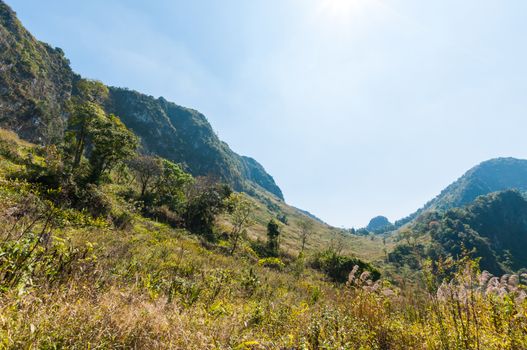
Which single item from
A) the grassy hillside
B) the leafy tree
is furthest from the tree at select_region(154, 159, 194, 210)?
the grassy hillside

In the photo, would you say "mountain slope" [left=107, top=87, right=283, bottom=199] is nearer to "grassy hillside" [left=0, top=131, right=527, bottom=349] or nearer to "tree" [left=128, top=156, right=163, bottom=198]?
"tree" [left=128, top=156, right=163, bottom=198]

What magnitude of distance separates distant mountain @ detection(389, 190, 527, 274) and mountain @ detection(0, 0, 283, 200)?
10869cm

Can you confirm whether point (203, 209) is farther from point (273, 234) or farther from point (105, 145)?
point (105, 145)

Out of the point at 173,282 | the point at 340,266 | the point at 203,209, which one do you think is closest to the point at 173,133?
the point at 203,209

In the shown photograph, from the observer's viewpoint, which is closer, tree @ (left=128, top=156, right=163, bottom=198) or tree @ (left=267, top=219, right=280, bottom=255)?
tree @ (left=128, top=156, right=163, bottom=198)

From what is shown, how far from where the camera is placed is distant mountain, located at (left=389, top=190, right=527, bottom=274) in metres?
102

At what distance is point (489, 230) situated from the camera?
135 metres

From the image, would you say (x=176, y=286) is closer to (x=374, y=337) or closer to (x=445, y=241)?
(x=374, y=337)

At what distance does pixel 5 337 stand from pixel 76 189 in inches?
597

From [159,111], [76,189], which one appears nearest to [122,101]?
[159,111]

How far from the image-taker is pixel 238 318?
4.39 metres

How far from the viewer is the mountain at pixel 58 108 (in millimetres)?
54103

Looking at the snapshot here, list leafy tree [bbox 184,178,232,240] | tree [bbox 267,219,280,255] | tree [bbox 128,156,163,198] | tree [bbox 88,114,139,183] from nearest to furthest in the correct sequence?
1. tree [bbox 88,114,139,183]
2. leafy tree [bbox 184,178,232,240]
3. tree [bbox 128,156,163,198]
4. tree [bbox 267,219,280,255]

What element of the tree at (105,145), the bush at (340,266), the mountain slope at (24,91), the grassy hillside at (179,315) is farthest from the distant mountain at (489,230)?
the mountain slope at (24,91)
